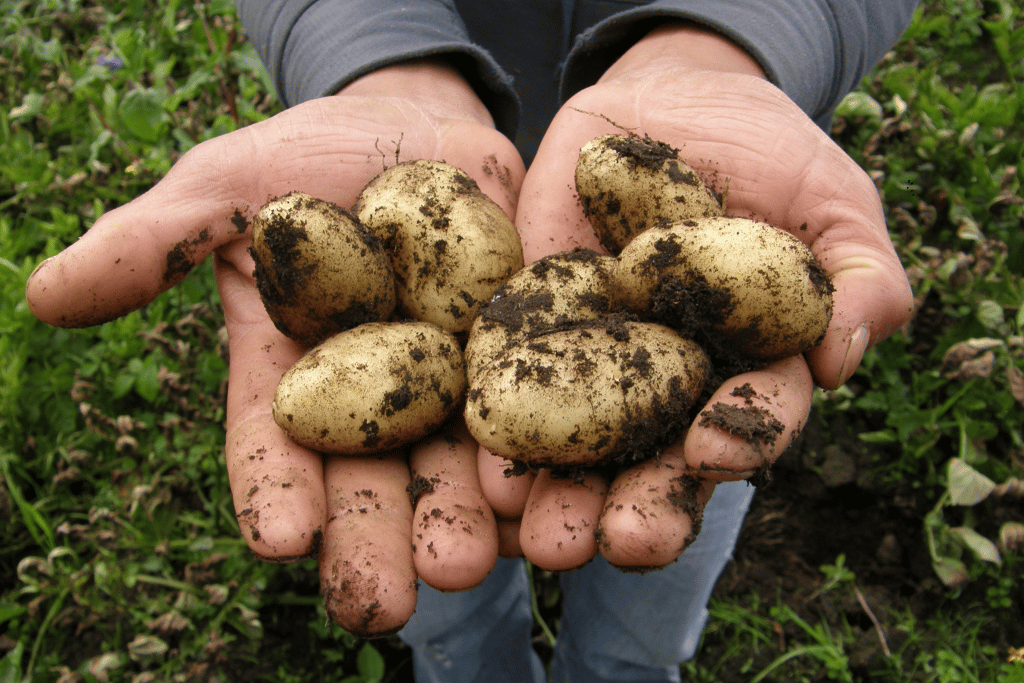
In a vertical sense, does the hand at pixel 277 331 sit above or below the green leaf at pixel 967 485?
above

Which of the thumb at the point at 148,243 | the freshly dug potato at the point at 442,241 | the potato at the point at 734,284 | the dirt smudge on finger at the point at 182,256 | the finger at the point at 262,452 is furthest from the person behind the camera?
the freshly dug potato at the point at 442,241

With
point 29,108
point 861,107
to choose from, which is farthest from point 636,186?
point 29,108

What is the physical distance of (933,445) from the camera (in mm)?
2834

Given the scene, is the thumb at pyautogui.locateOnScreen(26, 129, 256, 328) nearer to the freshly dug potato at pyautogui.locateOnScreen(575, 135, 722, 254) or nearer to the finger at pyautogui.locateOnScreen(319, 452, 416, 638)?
the finger at pyautogui.locateOnScreen(319, 452, 416, 638)

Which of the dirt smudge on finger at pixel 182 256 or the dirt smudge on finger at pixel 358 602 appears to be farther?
the dirt smudge on finger at pixel 182 256

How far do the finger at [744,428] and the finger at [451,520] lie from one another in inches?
19.6

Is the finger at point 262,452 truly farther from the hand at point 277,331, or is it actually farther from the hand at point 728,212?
the hand at point 728,212

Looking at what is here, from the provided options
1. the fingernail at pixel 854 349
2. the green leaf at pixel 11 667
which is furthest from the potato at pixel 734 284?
the green leaf at pixel 11 667

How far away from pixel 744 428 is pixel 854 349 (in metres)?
0.49

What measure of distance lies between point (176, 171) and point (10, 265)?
1216mm

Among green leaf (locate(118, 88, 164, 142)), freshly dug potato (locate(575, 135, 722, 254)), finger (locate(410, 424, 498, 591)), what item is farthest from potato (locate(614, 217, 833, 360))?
green leaf (locate(118, 88, 164, 142))

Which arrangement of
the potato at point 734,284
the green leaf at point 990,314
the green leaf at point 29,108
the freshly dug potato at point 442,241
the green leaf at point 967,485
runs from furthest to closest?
the green leaf at point 29,108
the green leaf at point 990,314
the green leaf at point 967,485
the freshly dug potato at point 442,241
the potato at point 734,284

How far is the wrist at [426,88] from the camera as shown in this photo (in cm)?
253

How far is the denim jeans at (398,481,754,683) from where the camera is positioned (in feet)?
7.87
